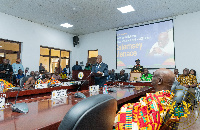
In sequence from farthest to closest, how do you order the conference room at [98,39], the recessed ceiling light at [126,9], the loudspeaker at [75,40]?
the loudspeaker at [75,40] < the recessed ceiling light at [126,9] < the conference room at [98,39]

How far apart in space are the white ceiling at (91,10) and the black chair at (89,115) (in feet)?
16.4

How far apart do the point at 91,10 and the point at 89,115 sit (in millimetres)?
5678

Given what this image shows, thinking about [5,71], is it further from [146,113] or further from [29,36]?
[146,113]

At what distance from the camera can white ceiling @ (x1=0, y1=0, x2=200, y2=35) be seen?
16.7ft

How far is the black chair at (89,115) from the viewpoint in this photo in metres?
0.45

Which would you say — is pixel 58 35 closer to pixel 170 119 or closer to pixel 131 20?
pixel 131 20

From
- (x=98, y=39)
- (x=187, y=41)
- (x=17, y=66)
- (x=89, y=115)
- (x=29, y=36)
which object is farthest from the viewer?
(x=98, y=39)

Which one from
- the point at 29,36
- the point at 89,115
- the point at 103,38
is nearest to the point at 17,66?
the point at 29,36

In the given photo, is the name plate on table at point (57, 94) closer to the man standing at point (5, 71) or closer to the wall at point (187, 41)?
the man standing at point (5, 71)

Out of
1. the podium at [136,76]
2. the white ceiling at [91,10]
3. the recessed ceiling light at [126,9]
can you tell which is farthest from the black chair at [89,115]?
the recessed ceiling light at [126,9]

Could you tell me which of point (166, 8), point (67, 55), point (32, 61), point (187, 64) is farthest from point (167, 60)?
point (32, 61)

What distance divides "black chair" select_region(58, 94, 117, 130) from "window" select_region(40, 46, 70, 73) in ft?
23.9

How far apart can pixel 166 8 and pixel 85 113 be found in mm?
6144

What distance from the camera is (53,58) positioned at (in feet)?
26.1
